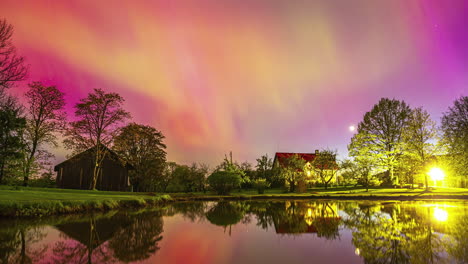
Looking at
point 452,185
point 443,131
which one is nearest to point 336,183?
point 452,185

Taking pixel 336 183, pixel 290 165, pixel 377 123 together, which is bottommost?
pixel 336 183

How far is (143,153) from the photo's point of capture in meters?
43.2

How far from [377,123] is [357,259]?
40.5 meters

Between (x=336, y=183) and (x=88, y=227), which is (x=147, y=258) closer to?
(x=88, y=227)

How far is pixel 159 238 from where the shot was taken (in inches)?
314

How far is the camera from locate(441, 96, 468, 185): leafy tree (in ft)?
91.6

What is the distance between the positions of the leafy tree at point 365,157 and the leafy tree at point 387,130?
0.15 meters

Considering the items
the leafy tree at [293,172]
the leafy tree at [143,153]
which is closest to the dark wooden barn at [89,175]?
the leafy tree at [143,153]

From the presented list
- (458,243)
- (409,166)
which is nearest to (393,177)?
(409,166)

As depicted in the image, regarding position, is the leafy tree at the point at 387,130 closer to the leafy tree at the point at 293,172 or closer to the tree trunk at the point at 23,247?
the leafy tree at the point at 293,172

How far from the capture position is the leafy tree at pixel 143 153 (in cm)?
4184

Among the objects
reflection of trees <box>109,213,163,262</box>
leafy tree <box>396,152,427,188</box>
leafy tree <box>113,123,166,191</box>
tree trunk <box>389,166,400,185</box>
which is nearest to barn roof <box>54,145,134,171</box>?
leafy tree <box>113,123,166,191</box>

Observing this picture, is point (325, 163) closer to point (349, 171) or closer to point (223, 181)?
point (349, 171)

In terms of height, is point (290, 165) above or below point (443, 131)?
below
